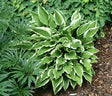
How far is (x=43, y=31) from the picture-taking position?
3385 millimetres

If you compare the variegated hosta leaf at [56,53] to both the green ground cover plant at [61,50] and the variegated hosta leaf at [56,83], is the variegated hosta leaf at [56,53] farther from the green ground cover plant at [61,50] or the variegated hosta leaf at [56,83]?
the variegated hosta leaf at [56,83]

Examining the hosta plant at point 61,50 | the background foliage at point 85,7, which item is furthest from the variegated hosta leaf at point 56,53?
the background foliage at point 85,7

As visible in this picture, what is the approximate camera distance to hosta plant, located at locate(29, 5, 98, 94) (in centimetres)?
326

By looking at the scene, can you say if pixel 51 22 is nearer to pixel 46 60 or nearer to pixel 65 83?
pixel 46 60

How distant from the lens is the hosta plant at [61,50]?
3.26 m

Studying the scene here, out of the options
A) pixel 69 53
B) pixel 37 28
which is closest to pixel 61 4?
pixel 37 28

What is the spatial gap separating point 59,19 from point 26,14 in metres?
0.82

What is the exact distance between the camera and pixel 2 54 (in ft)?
9.48

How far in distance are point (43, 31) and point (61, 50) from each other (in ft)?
1.39

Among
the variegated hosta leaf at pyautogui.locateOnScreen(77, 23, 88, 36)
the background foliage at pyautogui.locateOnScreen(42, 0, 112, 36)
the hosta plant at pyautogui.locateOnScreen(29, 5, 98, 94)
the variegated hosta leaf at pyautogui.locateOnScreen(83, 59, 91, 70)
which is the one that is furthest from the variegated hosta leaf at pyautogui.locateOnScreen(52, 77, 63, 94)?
the background foliage at pyautogui.locateOnScreen(42, 0, 112, 36)

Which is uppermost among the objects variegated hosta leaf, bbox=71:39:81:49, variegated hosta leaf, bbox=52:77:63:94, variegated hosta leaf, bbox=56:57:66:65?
variegated hosta leaf, bbox=71:39:81:49

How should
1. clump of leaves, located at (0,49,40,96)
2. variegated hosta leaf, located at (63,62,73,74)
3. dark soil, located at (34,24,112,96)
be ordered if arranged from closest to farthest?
1. clump of leaves, located at (0,49,40,96)
2. variegated hosta leaf, located at (63,62,73,74)
3. dark soil, located at (34,24,112,96)

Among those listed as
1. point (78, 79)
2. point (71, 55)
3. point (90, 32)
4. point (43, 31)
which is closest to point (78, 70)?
point (78, 79)

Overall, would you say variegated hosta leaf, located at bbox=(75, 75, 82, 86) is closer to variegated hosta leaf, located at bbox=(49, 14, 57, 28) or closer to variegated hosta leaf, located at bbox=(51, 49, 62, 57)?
variegated hosta leaf, located at bbox=(51, 49, 62, 57)
